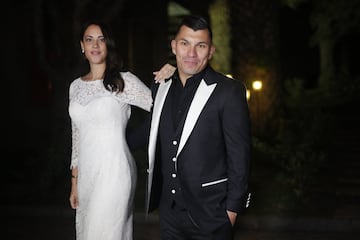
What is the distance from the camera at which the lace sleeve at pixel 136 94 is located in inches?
143

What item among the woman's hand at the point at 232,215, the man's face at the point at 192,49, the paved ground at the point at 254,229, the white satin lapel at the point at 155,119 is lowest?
the paved ground at the point at 254,229

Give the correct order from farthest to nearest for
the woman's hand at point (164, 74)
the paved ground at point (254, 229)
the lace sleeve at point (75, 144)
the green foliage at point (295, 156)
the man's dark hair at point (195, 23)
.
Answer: the green foliage at point (295, 156), the paved ground at point (254, 229), the lace sleeve at point (75, 144), the woman's hand at point (164, 74), the man's dark hair at point (195, 23)

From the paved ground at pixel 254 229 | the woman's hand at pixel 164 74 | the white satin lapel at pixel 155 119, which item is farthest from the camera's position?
the paved ground at pixel 254 229

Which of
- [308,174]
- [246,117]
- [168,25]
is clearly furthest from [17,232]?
[168,25]

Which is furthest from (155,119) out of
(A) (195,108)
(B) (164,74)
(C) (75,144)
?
(C) (75,144)

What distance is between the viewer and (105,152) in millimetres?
3619

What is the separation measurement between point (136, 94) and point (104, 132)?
0.37 m

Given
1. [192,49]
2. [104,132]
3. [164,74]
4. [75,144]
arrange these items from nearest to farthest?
[192,49], [164,74], [104,132], [75,144]

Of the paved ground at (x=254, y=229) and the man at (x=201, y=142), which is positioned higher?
the man at (x=201, y=142)

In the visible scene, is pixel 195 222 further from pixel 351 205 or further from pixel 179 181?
pixel 351 205

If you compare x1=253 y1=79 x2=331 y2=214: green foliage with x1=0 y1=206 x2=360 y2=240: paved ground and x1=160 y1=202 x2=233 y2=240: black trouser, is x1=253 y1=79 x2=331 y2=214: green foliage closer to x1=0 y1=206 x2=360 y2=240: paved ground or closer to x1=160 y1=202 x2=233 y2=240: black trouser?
x1=0 y1=206 x2=360 y2=240: paved ground

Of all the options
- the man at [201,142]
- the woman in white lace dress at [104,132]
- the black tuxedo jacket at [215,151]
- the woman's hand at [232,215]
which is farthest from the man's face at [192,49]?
the woman's hand at [232,215]

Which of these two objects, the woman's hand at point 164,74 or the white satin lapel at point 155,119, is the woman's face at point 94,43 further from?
the white satin lapel at point 155,119

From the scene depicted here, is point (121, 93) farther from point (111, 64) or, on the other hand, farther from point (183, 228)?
point (183, 228)
